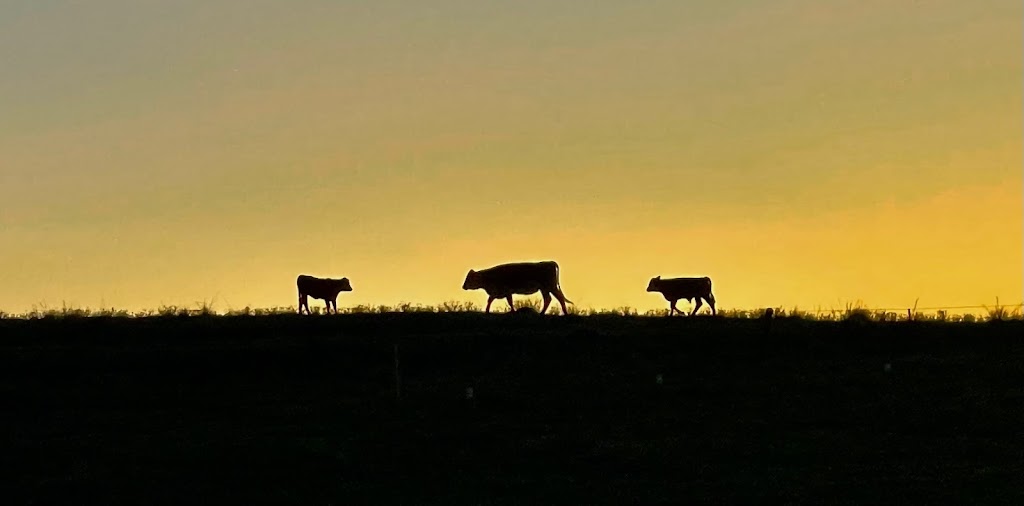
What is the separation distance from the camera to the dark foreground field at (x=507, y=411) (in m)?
23.3

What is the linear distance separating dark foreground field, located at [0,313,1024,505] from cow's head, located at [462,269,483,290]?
976 cm

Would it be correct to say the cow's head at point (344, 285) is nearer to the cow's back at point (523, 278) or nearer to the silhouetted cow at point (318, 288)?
the silhouetted cow at point (318, 288)

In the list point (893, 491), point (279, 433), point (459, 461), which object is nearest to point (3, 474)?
point (279, 433)

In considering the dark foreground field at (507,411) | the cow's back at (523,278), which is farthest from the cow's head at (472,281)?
the dark foreground field at (507,411)

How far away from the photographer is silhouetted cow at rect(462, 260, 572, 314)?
4691 cm

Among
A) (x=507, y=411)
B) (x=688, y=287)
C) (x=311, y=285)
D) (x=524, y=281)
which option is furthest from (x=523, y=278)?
(x=507, y=411)

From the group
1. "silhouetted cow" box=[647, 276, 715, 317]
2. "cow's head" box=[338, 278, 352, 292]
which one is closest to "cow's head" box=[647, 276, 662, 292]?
"silhouetted cow" box=[647, 276, 715, 317]

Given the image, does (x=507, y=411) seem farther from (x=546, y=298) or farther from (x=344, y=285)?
(x=344, y=285)

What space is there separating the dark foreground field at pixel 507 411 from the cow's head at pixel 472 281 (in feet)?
32.0

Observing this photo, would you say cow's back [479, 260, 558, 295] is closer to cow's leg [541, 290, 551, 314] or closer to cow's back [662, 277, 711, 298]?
cow's leg [541, 290, 551, 314]

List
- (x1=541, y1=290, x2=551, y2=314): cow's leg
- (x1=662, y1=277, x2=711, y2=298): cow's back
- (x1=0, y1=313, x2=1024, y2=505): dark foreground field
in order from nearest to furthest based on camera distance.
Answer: (x1=0, y1=313, x2=1024, y2=505): dark foreground field
(x1=541, y1=290, x2=551, y2=314): cow's leg
(x1=662, y1=277, x2=711, y2=298): cow's back

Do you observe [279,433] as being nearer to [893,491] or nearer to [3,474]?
[3,474]

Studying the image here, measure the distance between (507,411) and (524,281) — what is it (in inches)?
693

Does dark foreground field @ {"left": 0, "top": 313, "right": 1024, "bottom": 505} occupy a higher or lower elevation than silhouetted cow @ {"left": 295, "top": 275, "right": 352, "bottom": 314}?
lower
